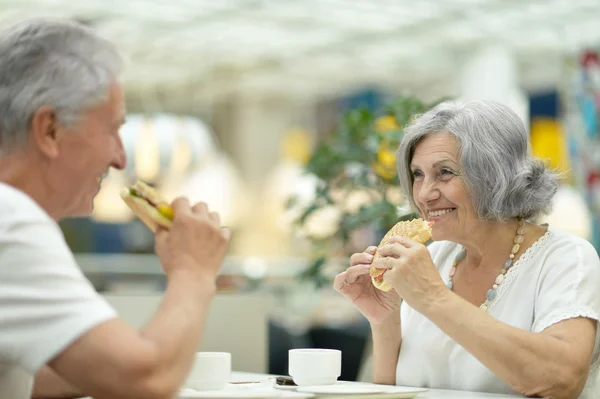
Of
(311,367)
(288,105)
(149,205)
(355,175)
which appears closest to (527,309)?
(311,367)

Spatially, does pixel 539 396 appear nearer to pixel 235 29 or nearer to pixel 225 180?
pixel 225 180

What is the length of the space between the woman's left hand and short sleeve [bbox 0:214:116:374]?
86 centimetres

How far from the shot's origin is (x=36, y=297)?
1.43 meters

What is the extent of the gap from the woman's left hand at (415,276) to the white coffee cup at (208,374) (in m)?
0.47

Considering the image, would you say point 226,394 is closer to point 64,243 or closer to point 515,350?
point 64,243

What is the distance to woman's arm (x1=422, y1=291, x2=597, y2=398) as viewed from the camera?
2104 mm

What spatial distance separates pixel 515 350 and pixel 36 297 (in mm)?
1149

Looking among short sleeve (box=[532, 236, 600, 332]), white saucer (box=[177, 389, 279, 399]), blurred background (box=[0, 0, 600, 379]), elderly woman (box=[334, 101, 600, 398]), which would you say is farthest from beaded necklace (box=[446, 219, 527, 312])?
blurred background (box=[0, 0, 600, 379])

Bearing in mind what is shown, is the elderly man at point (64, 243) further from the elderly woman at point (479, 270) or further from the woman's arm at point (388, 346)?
the woman's arm at point (388, 346)

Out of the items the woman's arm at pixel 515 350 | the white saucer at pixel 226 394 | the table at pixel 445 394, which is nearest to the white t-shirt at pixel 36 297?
the white saucer at pixel 226 394

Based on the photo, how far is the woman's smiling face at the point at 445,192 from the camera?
2473 mm

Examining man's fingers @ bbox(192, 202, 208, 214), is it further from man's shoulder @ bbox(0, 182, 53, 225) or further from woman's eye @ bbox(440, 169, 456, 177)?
woman's eye @ bbox(440, 169, 456, 177)

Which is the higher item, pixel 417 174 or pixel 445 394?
pixel 417 174

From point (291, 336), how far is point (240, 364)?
2188mm
